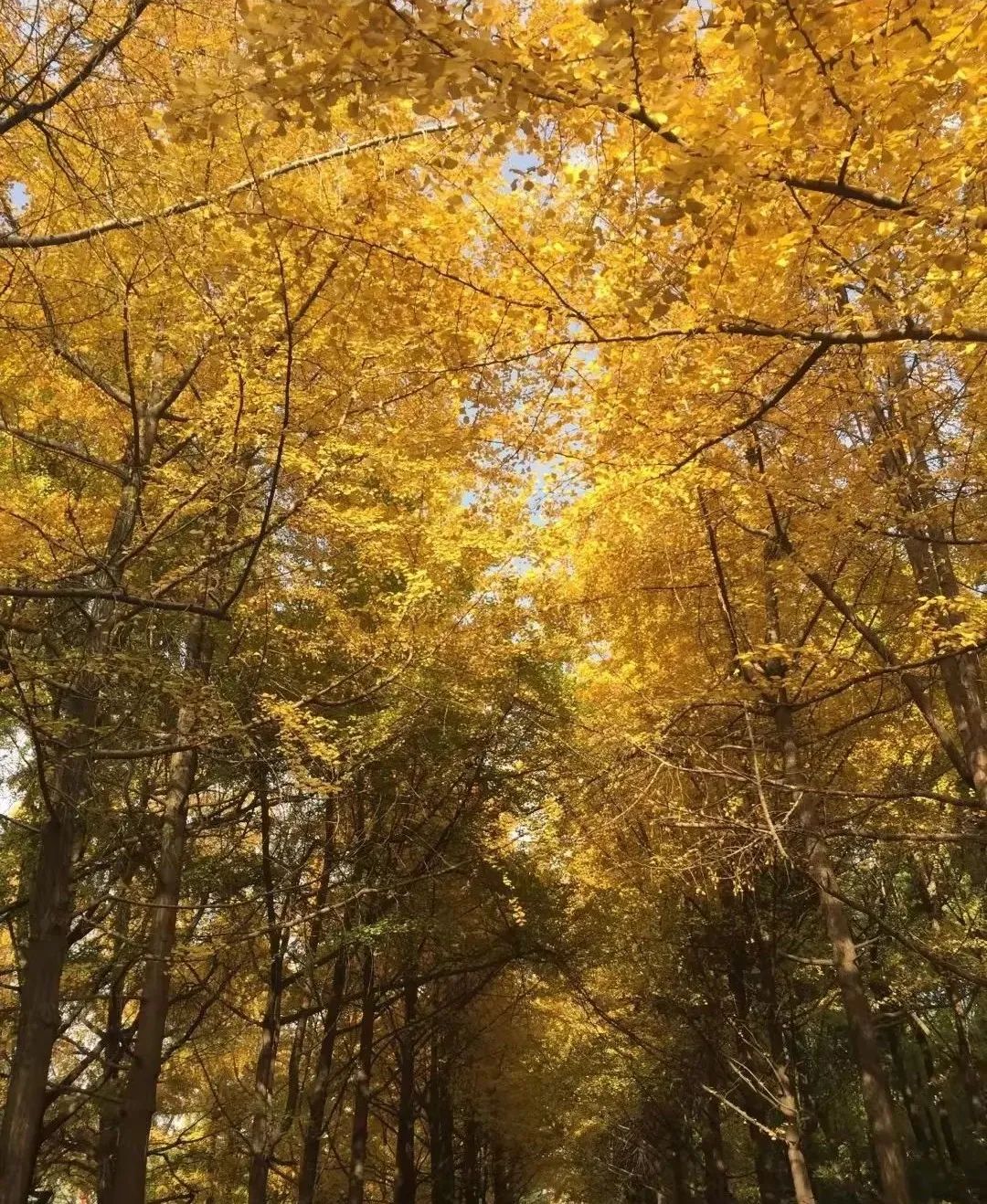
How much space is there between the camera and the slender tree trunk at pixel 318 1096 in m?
7.95

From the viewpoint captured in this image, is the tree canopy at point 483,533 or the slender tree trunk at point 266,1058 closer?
the tree canopy at point 483,533

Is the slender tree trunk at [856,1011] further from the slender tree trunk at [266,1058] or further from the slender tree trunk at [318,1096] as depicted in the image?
the slender tree trunk at [318,1096]

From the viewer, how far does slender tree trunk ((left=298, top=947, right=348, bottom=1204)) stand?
795 centimetres

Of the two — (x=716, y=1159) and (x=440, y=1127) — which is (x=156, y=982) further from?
(x=440, y=1127)

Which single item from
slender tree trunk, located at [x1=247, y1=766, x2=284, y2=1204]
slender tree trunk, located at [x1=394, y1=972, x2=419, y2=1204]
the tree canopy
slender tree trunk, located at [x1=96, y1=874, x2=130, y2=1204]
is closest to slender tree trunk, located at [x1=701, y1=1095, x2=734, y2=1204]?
the tree canopy

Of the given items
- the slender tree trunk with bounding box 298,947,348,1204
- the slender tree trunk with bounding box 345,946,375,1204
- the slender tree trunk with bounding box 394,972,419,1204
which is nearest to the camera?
the slender tree trunk with bounding box 298,947,348,1204

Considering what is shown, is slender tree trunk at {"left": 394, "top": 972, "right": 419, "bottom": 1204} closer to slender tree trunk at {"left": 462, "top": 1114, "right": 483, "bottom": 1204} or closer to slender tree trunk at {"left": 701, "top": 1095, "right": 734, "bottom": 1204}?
slender tree trunk at {"left": 701, "top": 1095, "right": 734, "bottom": 1204}

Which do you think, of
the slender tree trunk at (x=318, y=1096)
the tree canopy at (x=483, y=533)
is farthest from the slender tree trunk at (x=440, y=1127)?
the slender tree trunk at (x=318, y=1096)

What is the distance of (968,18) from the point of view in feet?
6.77

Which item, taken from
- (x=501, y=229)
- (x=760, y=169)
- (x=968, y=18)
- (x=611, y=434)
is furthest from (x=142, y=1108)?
(x=968, y=18)

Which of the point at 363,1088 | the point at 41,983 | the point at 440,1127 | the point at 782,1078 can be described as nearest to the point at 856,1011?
the point at 782,1078

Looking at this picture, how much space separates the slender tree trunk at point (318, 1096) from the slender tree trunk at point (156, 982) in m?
2.15

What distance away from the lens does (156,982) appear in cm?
639

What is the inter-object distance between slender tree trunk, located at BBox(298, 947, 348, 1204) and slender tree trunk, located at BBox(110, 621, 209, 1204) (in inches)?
84.7
